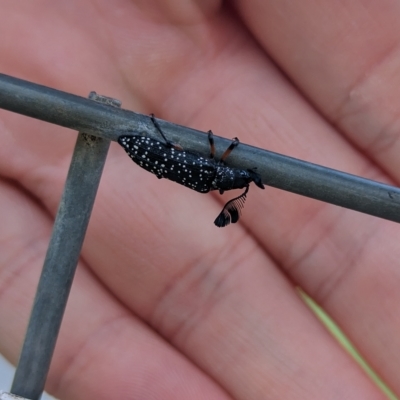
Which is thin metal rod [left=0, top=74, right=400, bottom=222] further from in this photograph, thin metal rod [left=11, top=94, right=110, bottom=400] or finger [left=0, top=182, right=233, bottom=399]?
finger [left=0, top=182, right=233, bottom=399]

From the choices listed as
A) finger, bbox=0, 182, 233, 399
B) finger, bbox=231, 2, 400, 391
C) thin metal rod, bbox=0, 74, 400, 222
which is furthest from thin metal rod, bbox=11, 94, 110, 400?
finger, bbox=231, 2, 400, 391

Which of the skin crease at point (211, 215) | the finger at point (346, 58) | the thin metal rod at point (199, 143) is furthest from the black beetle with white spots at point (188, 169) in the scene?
the finger at point (346, 58)

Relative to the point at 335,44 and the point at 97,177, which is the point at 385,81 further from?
the point at 97,177

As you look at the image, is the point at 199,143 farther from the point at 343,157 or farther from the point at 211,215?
the point at 343,157

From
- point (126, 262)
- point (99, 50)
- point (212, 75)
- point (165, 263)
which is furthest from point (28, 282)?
point (212, 75)

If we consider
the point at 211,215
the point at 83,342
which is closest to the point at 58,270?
the point at 83,342
